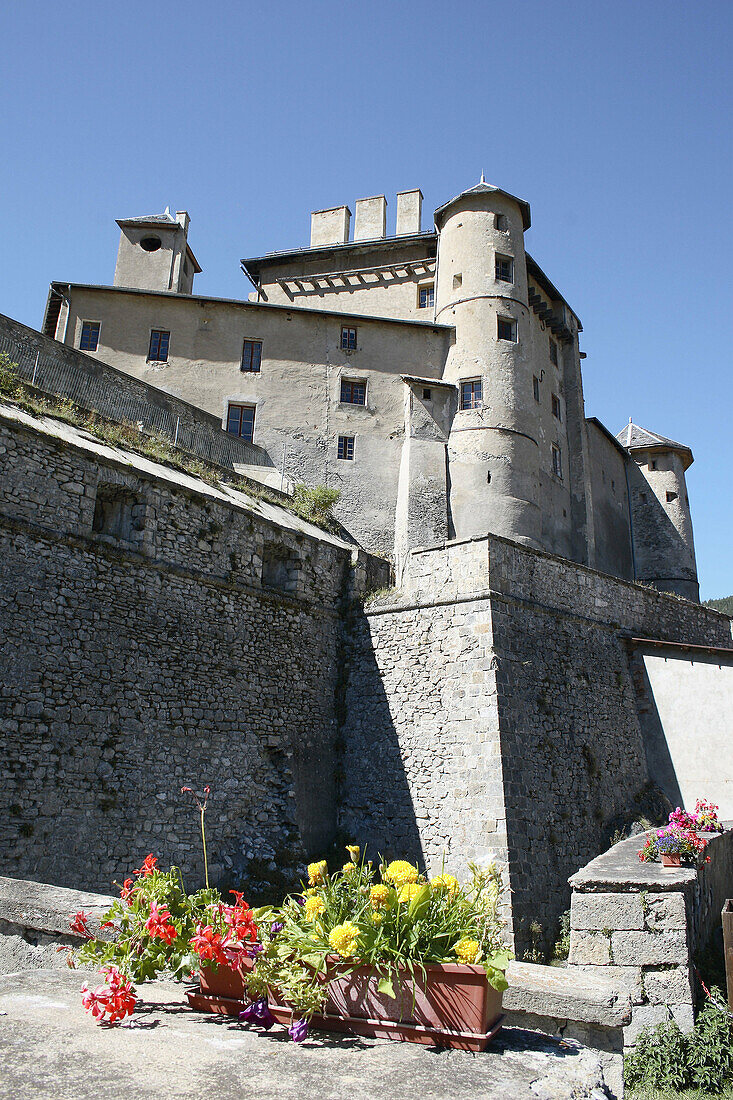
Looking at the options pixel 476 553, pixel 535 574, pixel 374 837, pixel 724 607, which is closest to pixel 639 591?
pixel 535 574

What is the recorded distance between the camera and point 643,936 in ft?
24.9

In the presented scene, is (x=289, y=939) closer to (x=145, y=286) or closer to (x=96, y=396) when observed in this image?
(x=96, y=396)

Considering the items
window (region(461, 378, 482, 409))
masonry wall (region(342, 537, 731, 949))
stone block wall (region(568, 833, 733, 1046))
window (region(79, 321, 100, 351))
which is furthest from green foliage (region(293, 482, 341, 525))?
stone block wall (region(568, 833, 733, 1046))

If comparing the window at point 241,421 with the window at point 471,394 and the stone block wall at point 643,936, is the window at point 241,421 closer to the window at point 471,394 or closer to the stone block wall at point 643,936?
the window at point 471,394

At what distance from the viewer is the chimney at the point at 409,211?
33.5 metres

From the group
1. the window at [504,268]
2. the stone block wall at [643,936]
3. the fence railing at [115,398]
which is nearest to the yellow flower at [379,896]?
the stone block wall at [643,936]

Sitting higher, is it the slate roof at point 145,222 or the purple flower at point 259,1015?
the slate roof at point 145,222

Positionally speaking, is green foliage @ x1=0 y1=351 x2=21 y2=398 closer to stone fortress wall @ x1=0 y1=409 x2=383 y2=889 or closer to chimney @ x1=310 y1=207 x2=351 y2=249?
stone fortress wall @ x1=0 y1=409 x2=383 y2=889

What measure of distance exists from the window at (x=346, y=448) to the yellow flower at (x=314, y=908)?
23.1 meters

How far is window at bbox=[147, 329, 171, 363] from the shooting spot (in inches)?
1053

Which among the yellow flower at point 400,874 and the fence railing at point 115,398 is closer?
the yellow flower at point 400,874

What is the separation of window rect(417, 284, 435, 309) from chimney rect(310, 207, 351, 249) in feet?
17.0

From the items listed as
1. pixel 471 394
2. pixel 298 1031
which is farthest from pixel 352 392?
pixel 298 1031

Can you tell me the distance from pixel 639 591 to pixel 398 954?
55.7 ft
